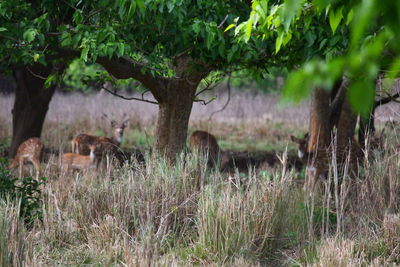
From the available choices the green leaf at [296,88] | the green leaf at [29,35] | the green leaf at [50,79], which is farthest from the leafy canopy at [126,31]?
the green leaf at [296,88]

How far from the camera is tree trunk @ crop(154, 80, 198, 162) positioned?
7949mm

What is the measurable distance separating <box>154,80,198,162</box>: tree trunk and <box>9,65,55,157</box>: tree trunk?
429 centimetres

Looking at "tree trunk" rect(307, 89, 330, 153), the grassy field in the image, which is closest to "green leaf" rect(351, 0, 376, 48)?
the grassy field

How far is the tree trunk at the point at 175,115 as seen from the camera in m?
7.95

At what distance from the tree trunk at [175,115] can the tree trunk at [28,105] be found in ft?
14.1

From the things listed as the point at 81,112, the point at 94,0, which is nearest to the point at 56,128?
the point at 81,112

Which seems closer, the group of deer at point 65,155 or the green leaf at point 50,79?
the green leaf at point 50,79

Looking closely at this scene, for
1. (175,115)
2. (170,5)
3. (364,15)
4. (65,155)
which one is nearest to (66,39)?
(170,5)

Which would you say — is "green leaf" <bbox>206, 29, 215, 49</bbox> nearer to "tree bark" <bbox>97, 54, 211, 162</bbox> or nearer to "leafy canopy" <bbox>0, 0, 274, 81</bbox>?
"leafy canopy" <bbox>0, 0, 274, 81</bbox>

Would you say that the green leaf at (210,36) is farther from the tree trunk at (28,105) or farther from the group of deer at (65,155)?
the tree trunk at (28,105)

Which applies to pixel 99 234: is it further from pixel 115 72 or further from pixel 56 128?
pixel 56 128

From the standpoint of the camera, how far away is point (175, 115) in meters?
8.04

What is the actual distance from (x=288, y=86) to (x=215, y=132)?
16.2 meters

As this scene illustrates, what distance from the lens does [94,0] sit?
6.32 meters
